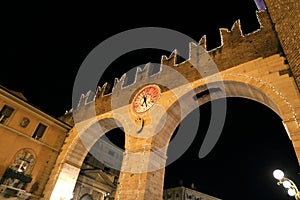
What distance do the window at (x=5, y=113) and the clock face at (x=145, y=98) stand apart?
7.05 m

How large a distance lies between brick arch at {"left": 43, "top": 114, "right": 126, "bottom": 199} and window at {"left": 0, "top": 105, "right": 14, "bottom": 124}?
3.47 m

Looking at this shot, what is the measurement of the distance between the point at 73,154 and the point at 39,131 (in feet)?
8.22

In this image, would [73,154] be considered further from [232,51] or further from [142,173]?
[232,51]

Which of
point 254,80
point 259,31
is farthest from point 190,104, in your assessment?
point 259,31

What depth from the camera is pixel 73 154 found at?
41.0ft

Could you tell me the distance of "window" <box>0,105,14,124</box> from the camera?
11.5m

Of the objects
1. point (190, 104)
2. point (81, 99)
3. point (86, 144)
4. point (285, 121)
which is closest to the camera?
point (285, 121)

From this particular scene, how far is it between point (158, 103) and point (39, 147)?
7.77 m

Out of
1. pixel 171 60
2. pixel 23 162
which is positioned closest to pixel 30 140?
pixel 23 162

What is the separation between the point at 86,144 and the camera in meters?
12.9

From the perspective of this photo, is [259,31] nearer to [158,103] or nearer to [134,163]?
[158,103]

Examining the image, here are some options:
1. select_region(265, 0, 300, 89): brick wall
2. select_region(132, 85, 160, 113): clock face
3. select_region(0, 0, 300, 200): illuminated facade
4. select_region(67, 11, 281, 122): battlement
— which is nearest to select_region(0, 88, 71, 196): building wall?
select_region(0, 0, 300, 200): illuminated facade

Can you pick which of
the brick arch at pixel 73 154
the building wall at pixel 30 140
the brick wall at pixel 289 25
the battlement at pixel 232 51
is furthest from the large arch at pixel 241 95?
the building wall at pixel 30 140

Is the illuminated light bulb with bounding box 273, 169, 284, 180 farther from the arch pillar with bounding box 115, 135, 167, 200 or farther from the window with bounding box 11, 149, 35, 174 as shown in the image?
the window with bounding box 11, 149, 35, 174
